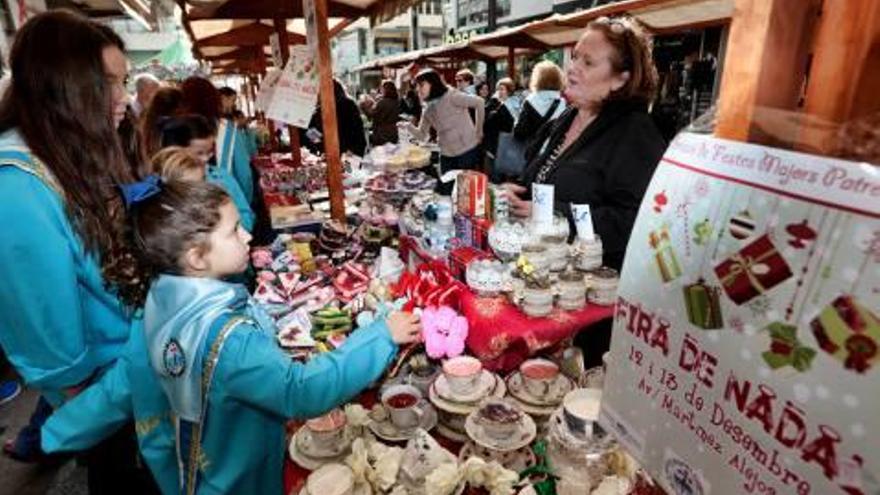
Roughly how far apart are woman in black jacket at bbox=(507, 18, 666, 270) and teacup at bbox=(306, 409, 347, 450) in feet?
4.16

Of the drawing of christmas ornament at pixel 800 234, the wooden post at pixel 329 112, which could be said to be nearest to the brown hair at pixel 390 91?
the wooden post at pixel 329 112

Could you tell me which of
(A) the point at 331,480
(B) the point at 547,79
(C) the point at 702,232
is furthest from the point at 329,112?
(B) the point at 547,79

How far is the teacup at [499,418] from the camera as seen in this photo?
5.28 ft

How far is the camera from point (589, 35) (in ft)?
7.90

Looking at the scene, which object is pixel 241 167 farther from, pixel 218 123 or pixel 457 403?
pixel 457 403

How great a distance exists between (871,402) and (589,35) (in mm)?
2232

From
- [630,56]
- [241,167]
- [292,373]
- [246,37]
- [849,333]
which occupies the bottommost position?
[292,373]

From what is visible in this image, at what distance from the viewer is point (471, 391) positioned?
1812 mm

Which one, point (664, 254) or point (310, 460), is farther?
point (310, 460)

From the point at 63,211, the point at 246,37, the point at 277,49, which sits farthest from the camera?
the point at 246,37

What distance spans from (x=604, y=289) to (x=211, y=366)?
1.45 metres

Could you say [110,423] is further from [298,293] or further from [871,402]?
[871,402]

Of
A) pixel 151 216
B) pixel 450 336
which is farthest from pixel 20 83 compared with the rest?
pixel 450 336

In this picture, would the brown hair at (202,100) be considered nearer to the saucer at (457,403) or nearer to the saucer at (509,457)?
the saucer at (457,403)
